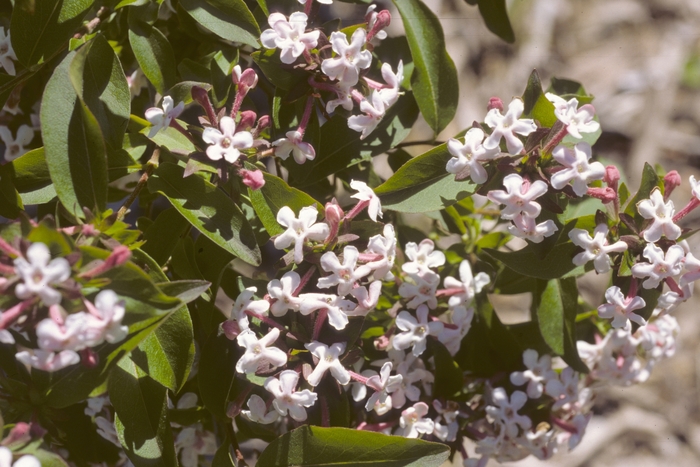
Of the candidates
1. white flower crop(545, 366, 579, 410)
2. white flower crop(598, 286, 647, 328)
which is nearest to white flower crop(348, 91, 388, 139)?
white flower crop(598, 286, 647, 328)

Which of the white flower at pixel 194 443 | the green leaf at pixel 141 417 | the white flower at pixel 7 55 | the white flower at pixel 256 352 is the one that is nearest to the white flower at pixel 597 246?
the white flower at pixel 256 352

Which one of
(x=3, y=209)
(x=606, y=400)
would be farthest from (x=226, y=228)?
(x=606, y=400)

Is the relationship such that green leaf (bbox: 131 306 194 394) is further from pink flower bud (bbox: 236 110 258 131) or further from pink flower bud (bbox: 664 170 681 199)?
pink flower bud (bbox: 664 170 681 199)

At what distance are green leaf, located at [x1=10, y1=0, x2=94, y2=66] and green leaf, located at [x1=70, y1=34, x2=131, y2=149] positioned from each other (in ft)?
0.35

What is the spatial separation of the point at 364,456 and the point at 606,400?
2.44 m

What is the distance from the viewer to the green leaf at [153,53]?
1.38m

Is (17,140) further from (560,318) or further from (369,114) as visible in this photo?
(560,318)

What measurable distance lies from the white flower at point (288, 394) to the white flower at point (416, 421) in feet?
0.98

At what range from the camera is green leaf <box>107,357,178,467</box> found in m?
1.28

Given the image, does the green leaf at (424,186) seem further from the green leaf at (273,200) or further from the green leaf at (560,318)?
the green leaf at (560,318)

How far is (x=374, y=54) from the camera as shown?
1.55 metres

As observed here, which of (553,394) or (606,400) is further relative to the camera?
(606,400)

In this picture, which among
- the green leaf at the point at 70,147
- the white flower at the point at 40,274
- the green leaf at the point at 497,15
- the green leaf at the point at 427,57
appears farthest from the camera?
the green leaf at the point at 497,15

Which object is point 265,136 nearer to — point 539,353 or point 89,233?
point 89,233
